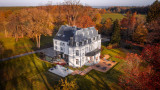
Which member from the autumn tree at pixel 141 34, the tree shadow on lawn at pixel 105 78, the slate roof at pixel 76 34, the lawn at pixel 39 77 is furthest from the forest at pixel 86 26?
the slate roof at pixel 76 34

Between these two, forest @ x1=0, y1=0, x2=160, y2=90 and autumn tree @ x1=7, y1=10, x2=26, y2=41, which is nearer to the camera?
forest @ x1=0, y1=0, x2=160, y2=90

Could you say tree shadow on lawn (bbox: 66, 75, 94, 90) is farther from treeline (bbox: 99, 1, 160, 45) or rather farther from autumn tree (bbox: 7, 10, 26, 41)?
autumn tree (bbox: 7, 10, 26, 41)

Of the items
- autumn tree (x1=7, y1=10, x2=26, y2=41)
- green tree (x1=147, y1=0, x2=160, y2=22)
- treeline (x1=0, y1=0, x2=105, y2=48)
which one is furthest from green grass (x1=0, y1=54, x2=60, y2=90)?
green tree (x1=147, y1=0, x2=160, y2=22)

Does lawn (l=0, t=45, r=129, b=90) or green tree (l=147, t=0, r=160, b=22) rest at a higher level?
green tree (l=147, t=0, r=160, b=22)

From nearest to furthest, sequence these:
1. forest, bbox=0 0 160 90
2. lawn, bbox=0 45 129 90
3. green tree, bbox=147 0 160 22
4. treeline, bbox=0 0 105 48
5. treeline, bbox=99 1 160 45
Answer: lawn, bbox=0 45 129 90 < forest, bbox=0 0 160 90 < treeline, bbox=99 1 160 45 < treeline, bbox=0 0 105 48 < green tree, bbox=147 0 160 22

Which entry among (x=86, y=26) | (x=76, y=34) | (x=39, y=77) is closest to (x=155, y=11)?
(x=86, y=26)

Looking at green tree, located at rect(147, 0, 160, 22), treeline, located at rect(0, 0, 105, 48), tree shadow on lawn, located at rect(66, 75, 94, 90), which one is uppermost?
green tree, located at rect(147, 0, 160, 22)

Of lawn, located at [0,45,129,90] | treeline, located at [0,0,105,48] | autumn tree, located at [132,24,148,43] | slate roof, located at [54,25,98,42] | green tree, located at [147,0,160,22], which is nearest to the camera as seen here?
lawn, located at [0,45,129,90]

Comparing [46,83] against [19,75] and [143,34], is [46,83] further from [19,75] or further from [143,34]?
[143,34]

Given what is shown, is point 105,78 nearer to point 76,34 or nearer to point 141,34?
point 76,34
